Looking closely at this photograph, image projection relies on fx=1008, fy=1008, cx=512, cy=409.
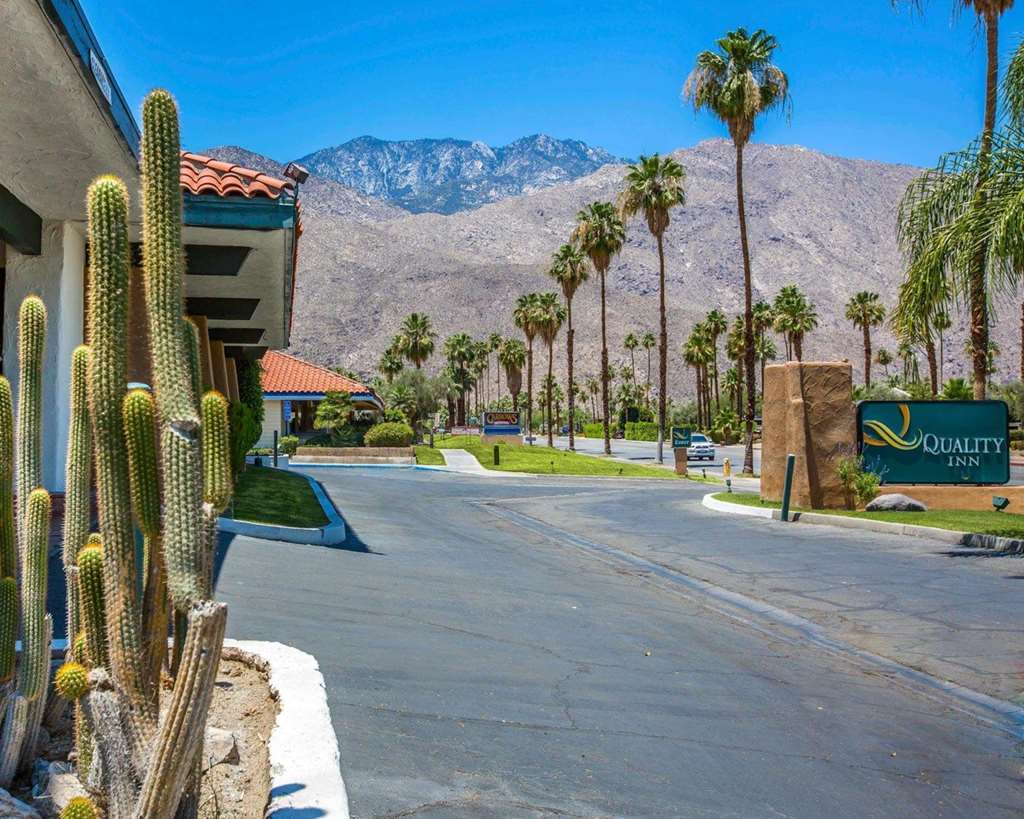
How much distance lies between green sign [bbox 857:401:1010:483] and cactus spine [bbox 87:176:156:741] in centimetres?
2199

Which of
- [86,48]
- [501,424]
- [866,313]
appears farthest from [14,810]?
[866,313]

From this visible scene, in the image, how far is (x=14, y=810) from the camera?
147 inches

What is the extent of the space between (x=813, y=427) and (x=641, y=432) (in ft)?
280

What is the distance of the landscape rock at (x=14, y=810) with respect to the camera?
3.68 m

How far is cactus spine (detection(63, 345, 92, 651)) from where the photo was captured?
4316 mm

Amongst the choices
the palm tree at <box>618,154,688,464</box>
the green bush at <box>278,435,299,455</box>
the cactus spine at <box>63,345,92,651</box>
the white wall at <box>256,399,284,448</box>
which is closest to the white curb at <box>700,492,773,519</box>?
the cactus spine at <box>63,345,92,651</box>

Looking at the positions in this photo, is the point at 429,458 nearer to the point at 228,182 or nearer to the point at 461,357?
the point at 228,182

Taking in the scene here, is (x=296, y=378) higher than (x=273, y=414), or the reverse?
(x=296, y=378)

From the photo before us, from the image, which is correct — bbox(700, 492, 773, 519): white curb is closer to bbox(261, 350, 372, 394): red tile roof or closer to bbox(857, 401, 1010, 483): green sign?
bbox(857, 401, 1010, 483): green sign

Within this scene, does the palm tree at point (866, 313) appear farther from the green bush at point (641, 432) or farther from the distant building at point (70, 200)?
the distant building at point (70, 200)

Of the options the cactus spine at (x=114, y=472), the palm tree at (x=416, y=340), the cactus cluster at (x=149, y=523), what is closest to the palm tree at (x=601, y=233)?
the palm tree at (x=416, y=340)

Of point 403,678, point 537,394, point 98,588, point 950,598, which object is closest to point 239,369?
point 950,598

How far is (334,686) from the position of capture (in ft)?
20.5

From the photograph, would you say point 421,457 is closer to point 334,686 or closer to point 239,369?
point 239,369
